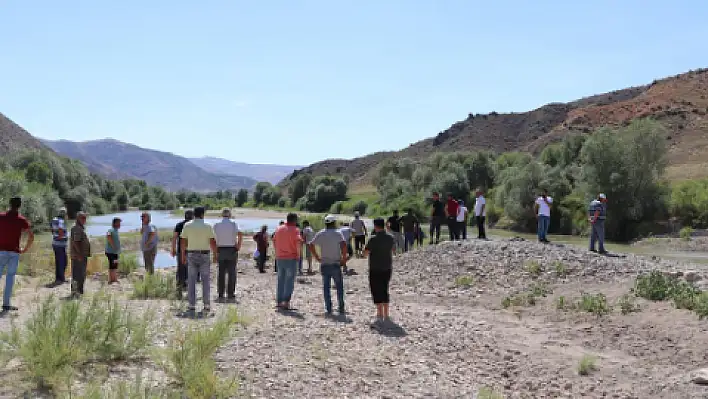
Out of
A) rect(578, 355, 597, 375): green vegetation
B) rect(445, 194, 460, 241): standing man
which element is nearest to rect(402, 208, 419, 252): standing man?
rect(445, 194, 460, 241): standing man

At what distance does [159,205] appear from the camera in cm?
16062

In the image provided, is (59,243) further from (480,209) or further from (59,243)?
(480,209)

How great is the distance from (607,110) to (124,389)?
121 meters

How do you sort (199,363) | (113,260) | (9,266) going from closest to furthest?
1. (199,363)
2. (9,266)
3. (113,260)

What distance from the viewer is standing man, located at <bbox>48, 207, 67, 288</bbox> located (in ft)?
54.3

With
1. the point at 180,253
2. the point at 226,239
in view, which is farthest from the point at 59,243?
the point at 226,239

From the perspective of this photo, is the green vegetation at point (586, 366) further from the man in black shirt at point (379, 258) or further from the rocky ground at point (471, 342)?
the man in black shirt at point (379, 258)

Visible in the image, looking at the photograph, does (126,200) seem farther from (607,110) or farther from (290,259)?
(290,259)

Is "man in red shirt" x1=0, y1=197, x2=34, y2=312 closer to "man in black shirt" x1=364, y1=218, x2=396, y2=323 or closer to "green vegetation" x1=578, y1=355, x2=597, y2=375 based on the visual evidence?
"man in black shirt" x1=364, y1=218, x2=396, y2=323

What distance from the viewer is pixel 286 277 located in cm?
1335

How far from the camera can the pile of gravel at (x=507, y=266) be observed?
1777 centimetres

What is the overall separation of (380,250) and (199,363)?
532 cm

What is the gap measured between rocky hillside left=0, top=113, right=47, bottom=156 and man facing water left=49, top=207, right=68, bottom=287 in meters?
124

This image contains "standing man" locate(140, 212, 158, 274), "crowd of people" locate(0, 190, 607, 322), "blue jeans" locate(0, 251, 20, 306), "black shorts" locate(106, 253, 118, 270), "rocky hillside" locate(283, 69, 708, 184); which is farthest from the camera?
"rocky hillside" locate(283, 69, 708, 184)
